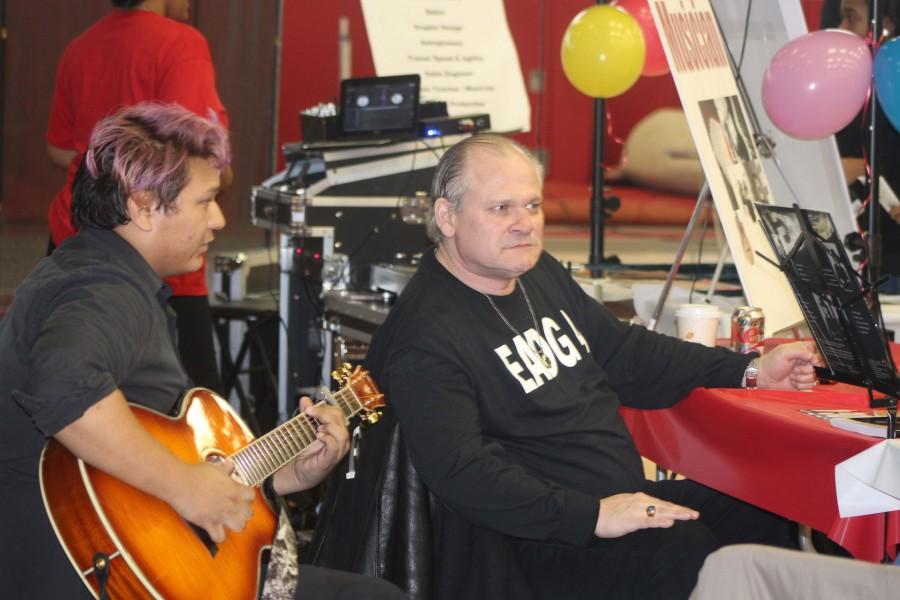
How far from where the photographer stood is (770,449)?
225cm

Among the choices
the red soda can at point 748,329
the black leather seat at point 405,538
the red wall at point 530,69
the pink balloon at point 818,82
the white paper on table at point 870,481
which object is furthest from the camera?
the red wall at point 530,69

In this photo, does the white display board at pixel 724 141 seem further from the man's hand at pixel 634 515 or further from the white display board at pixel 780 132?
the man's hand at pixel 634 515

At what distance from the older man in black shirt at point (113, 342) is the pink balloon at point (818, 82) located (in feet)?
6.08

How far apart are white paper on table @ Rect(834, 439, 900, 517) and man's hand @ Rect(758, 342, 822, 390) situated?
57 cm

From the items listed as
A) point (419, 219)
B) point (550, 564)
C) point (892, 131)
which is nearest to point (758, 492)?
point (550, 564)

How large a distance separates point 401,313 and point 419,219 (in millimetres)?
2101

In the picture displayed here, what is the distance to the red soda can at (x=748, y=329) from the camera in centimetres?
282

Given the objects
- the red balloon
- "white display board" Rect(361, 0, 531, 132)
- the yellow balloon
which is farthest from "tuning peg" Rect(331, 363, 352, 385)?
"white display board" Rect(361, 0, 531, 132)

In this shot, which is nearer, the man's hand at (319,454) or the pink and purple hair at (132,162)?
the pink and purple hair at (132,162)

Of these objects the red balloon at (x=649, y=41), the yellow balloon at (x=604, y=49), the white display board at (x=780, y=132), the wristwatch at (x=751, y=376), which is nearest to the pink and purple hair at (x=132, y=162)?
the wristwatch at (x=751, y=376)

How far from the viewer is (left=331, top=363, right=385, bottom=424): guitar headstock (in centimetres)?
222

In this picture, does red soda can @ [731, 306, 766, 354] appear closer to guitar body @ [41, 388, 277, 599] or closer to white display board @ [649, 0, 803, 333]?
white display board @ [649, 0, 803, 333]

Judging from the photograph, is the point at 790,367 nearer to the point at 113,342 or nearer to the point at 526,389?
the point at 526,389

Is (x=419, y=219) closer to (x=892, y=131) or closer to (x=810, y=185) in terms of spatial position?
(x=810, y=185)
